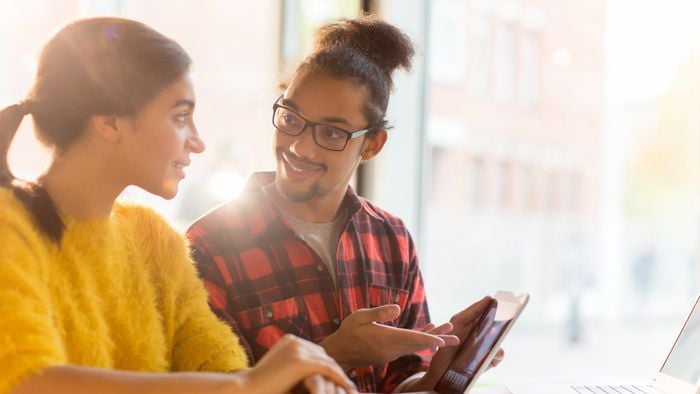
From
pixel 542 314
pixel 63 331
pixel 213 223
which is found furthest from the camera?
pixel 542 314

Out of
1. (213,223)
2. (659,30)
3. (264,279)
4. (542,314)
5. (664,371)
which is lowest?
(542,314)

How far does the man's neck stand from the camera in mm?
1749

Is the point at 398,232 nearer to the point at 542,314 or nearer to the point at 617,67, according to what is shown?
the point at 617,67

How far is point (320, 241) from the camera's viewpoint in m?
1.76

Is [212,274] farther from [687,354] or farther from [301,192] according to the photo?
[687,354]

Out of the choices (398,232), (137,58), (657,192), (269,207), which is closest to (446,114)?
(657,192)

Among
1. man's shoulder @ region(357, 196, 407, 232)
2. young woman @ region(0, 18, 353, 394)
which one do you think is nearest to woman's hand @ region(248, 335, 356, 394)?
young woman @ region(0, 18, 353, 394)

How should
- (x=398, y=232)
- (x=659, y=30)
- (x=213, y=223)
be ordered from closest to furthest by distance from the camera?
1. (x=213, y=223)
2. (x=398, y=232)
3. (x=659, y=30)

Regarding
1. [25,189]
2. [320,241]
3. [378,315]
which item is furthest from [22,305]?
[320,241]

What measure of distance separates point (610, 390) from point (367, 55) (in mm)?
948

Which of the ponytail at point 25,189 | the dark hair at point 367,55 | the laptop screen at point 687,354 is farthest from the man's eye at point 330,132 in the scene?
the laptop screen at point 687,354

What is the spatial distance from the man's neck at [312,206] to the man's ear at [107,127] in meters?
0.62

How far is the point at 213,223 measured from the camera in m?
1.65

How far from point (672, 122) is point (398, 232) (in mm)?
2333
